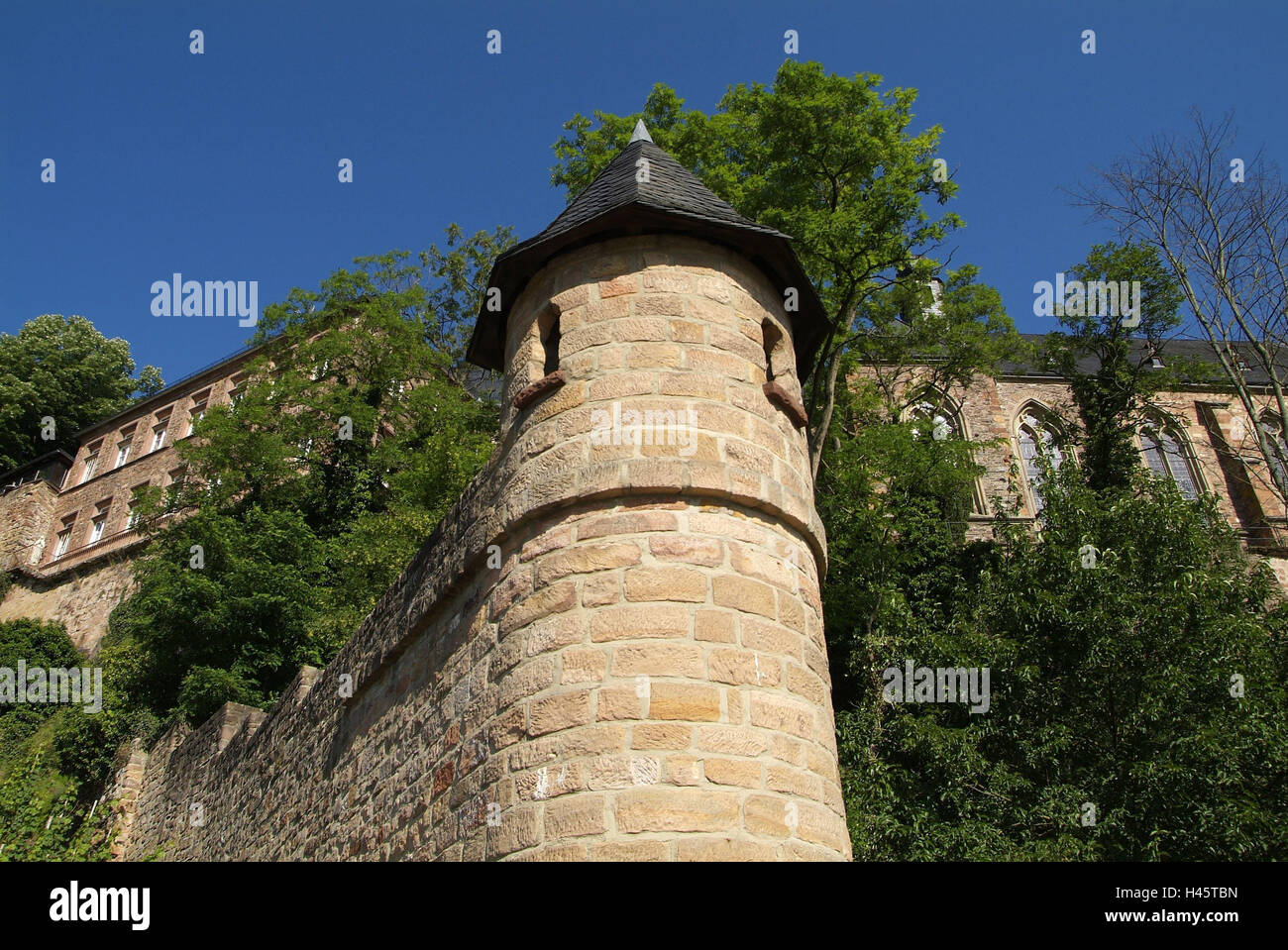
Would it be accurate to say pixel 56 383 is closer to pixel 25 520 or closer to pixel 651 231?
pixel 25 520

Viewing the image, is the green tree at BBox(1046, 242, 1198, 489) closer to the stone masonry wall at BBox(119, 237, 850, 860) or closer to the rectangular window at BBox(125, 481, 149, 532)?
the stone masonry wall at BBox(119, 237, 850, 860)

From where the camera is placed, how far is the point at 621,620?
15.9ft

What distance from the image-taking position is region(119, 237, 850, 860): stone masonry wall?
4492mm

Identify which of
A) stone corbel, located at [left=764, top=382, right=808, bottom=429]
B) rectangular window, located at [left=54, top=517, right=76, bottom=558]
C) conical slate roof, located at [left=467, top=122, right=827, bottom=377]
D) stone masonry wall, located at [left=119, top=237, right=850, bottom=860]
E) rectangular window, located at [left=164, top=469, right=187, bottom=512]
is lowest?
stone masonry wall, located at [left=119, top=237, right=850, bottom=860]

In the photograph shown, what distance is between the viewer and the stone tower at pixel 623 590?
14.8 feet

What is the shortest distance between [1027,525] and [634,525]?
14996mm

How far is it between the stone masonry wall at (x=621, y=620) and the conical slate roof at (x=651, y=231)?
105 mm

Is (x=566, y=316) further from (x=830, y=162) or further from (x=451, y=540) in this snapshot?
(x=830, y=162)

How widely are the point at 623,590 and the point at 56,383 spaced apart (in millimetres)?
41424

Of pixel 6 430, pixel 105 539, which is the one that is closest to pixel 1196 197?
pixel 105 539

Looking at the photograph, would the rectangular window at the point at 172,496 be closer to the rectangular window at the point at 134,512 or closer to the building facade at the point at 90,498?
the rectangular window at the point at 134,512

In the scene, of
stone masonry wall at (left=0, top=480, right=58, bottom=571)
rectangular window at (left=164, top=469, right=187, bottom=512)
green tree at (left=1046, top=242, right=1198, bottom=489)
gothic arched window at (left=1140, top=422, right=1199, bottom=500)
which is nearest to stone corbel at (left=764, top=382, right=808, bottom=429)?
green tree at (left=1046, top=242, right=1198, bottom=489)

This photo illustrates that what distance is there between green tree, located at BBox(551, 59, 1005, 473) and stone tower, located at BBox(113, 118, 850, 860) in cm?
879

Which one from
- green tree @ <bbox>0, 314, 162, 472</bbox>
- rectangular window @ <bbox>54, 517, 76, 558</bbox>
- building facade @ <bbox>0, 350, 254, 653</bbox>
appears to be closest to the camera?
building facade @ <bbox>0, 350, 254, 653</bbox>
